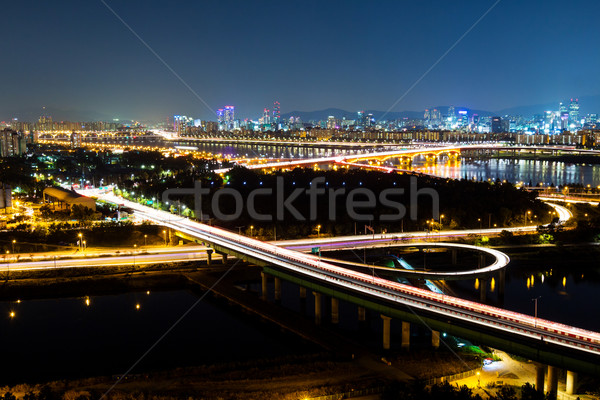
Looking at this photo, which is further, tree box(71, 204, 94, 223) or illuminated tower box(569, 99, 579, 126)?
illuminated tower box(569, 99, 579, 126)

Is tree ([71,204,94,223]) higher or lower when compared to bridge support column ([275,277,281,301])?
higher

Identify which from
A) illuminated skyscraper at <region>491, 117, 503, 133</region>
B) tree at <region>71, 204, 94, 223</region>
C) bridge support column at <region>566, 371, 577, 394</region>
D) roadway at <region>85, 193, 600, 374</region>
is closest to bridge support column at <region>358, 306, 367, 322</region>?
roadway at <region>85, 193, 600, 374</region>

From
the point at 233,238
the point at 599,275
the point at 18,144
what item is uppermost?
the point at 18,144

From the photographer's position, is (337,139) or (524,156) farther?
(337,139)

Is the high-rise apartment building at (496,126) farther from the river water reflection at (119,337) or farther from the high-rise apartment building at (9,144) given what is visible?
the river water reflection at (119,337)

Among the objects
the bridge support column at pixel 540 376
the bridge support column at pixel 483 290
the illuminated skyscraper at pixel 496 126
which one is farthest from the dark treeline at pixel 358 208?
the illuminated skyscraper at pixel 496 126

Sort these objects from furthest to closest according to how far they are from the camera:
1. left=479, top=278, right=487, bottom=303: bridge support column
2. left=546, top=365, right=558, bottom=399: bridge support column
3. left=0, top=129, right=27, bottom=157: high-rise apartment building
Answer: left=0, top=129, right=27, bottom=157: high-rise apartment building < left=479, top=278, right=487, bottom=303: bridge support column < left=546, top=365, right=558, bottom=399: bridge support column

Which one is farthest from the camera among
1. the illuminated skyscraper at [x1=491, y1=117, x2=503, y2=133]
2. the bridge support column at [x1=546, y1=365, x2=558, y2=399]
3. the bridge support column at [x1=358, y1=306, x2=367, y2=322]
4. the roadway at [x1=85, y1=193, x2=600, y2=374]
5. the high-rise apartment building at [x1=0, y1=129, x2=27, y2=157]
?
the illuminated skyscraper at [x1=491, y1=117, x2=503, y2=133]

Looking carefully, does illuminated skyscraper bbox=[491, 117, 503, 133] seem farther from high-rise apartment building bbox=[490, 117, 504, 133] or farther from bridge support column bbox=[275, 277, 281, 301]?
bridge support column bbox=[275, 277, 281, 301]

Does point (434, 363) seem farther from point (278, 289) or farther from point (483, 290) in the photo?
point (278, 289)

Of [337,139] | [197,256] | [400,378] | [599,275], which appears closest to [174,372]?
[400,378]

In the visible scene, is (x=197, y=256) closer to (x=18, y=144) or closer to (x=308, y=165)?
(x=308, y=165)
